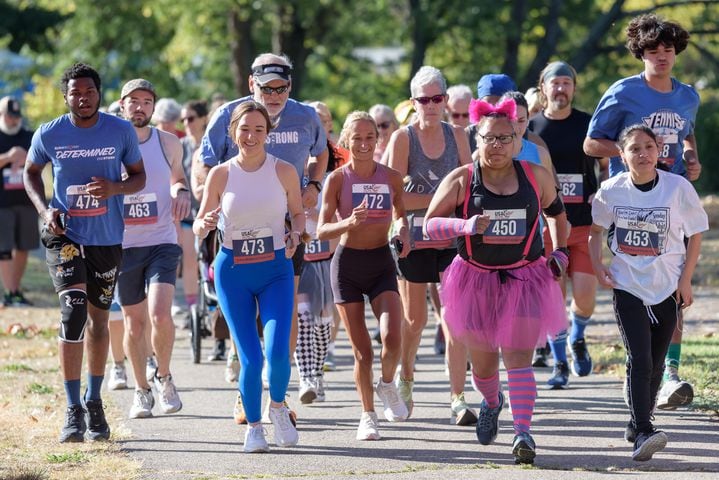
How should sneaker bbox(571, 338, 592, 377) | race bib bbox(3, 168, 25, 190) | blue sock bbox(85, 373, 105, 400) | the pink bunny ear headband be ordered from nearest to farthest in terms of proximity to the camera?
the pink bunny ear headband, blue sock bbox(85, 373, 105, 400), sneaker bbox(571, 338, 592, 377), race bib bbox(3, 168, 25, 190)

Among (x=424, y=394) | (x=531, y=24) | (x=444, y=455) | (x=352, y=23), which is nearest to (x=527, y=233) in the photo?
(x=444, y=455)

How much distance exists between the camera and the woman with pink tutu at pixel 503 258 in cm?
775

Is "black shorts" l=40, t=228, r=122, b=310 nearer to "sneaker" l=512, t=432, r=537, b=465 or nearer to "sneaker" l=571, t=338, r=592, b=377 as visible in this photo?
"sneaker" l=512, t=432, r=537, b=465

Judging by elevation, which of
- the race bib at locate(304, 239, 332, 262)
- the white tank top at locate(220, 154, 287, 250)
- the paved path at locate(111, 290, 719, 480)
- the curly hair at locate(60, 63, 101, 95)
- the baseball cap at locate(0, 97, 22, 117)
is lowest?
the paved path at locate(111, 290, 719, 480)

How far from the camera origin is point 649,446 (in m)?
7.51

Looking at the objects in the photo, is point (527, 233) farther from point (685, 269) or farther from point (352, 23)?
point (352, 23)

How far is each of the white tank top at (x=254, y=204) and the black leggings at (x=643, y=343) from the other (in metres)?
1.95

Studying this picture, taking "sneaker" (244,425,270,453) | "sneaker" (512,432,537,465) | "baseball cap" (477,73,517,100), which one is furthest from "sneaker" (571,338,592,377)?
"sneaker" (244,425,270,453)

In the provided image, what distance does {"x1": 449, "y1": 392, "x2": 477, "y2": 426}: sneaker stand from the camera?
356 inches

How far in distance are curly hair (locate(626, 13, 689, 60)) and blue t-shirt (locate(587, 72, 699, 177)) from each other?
0.23m

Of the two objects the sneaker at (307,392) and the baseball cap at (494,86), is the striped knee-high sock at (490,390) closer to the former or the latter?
the sneaker at (307,392)

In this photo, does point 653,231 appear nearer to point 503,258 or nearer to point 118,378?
point 503,258

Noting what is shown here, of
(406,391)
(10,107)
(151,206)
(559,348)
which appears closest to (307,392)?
(406,391)

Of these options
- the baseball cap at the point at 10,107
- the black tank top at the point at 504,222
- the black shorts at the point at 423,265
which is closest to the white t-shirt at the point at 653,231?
the black tank top at the point at 504,222
